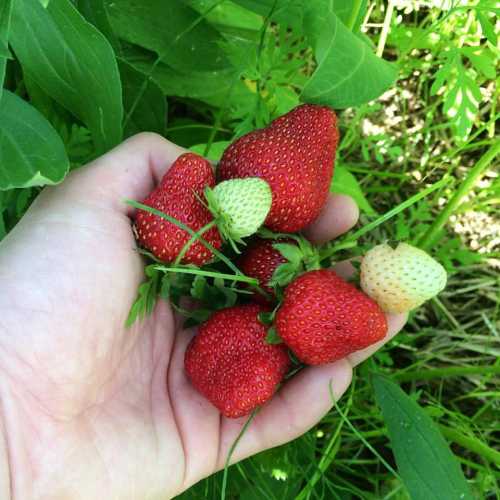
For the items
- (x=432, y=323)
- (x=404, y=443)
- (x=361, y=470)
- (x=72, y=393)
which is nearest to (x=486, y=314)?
(x=432, y=323)

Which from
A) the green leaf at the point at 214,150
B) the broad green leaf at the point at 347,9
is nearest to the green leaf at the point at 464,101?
the broad green leaf at the point at 347,9

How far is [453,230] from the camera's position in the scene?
165 cm

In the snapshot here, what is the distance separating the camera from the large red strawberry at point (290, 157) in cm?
105

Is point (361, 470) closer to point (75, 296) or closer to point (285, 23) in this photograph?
point (75, 296)

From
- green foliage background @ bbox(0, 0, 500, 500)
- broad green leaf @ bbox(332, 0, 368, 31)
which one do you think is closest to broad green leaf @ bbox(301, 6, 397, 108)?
green foliage background @ bbox(0, 0, 500, 500)

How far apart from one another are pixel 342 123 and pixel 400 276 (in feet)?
2.28

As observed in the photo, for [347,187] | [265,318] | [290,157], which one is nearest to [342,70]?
[290,157]

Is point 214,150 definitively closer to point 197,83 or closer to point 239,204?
point 197,83

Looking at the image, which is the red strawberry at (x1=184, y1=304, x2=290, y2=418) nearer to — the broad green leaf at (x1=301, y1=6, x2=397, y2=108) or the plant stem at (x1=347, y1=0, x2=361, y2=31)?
the broad green leaf at (x1=301, y1=6, x2=397, y2=108)

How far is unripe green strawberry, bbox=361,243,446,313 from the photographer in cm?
106

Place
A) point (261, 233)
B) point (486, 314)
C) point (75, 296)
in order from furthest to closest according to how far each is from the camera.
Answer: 1. point (486, 314)
2. point (261, 233)
3. point (75, 296)

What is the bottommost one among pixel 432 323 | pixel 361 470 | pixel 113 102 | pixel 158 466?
pixel 361 470

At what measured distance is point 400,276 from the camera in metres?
1.06

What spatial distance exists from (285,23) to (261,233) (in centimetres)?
41
